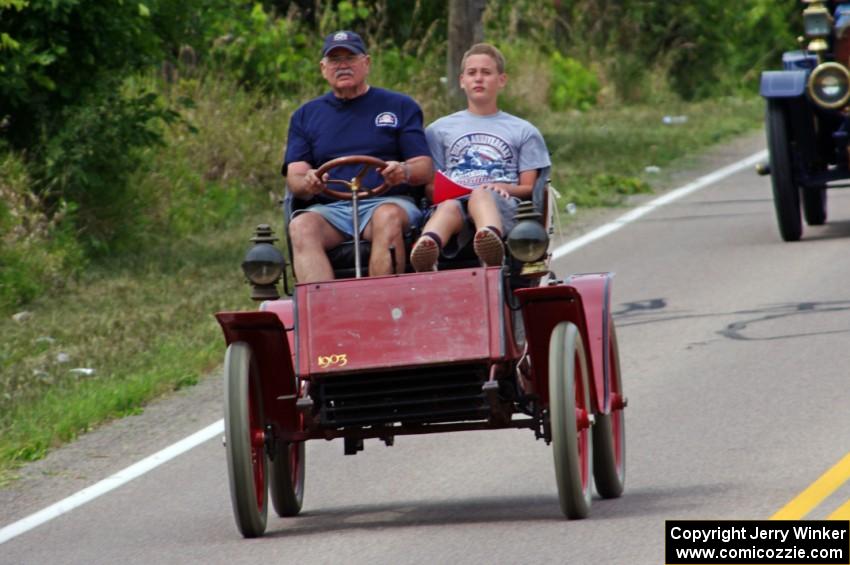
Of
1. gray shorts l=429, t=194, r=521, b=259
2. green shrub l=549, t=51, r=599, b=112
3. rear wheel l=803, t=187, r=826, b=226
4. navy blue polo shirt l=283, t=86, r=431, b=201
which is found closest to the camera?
gray shorts l=429, t=194, r=521, b=259

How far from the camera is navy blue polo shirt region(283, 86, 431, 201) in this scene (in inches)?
360

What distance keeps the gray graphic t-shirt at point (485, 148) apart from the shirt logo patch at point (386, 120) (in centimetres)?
18

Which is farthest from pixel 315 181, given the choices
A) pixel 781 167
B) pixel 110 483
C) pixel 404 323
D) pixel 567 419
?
pixel 781 167

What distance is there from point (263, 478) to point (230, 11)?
1137 cm

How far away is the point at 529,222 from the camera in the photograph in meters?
8.43

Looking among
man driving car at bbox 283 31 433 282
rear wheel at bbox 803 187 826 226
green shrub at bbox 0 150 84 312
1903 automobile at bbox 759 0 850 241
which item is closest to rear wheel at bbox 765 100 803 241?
1903 automobile at bbox 759 0 850 241

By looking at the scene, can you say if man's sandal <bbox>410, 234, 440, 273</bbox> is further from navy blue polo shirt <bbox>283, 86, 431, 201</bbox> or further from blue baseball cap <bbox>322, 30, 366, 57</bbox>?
blue baseball cap <bbox>322, 30, 366, 57</bbox>

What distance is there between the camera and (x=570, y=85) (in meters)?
28.8

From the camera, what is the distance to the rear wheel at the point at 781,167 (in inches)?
624

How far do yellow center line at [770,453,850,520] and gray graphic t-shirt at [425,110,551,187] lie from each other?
186 cm

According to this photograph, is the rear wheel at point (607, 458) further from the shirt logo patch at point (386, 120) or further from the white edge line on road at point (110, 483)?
the white edge line on road at point (110, 483)

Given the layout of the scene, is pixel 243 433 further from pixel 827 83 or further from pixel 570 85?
pixel 570 85

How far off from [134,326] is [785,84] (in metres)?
5.55

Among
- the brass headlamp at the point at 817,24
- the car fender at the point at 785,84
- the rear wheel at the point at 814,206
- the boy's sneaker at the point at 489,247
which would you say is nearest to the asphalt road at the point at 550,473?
the boy's sneaker at the point at 489,247
